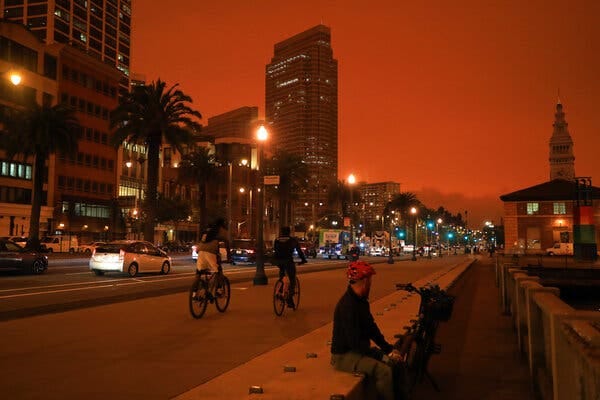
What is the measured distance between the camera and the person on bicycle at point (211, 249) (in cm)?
1312

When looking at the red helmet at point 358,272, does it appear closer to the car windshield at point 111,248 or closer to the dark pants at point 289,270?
the dark pants at point 289,270

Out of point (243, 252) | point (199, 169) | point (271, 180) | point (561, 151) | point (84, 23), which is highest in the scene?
Answer: point (84, 23)

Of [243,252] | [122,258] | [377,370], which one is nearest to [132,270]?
[122,258]

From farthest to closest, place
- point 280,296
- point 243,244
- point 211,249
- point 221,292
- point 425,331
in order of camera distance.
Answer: point 243,244 < point 221,292 < point 280,296 < point 211,249 < point 425,331

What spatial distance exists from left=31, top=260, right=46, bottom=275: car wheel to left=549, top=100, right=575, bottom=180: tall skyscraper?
14716 cm

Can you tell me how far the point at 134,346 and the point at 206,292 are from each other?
3491 millimetres

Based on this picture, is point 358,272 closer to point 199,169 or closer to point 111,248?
point 111,248

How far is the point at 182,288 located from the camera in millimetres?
20828

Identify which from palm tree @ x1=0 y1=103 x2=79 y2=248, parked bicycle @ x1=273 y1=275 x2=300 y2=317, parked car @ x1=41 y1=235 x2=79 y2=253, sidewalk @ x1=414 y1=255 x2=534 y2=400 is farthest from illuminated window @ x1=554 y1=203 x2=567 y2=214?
parked bicycle @ x1=273 y1=275 x2=300 y2=317

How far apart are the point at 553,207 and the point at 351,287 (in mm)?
86461

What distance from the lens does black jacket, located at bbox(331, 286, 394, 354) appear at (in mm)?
5688

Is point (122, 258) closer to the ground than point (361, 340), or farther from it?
farther from it

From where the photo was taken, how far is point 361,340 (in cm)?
575

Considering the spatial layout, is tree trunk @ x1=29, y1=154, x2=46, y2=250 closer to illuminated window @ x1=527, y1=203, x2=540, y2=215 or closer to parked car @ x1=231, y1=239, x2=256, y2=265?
parked car @ x1=231, y1=239, x2=256, y2=265
